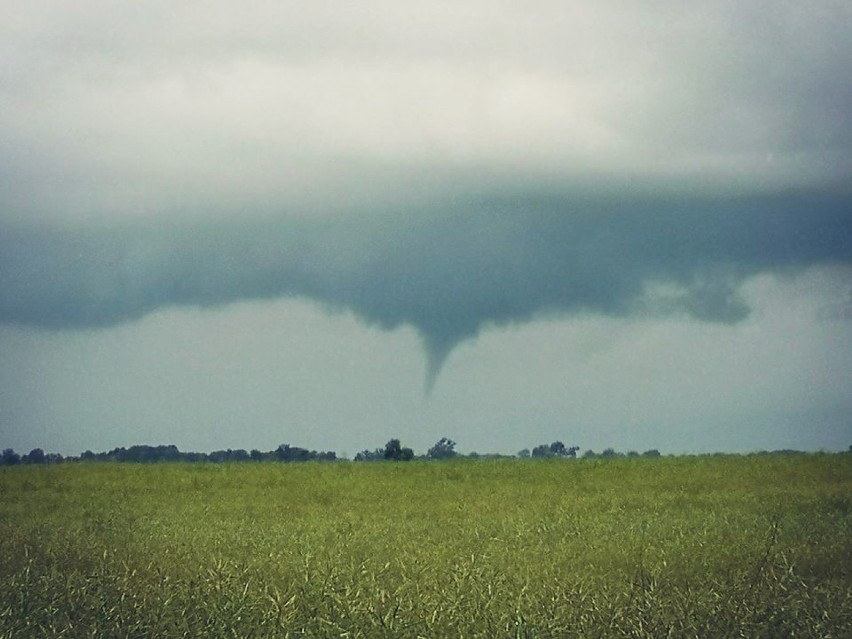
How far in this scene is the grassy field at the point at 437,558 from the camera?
339 inches

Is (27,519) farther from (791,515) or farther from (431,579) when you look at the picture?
(791,515)

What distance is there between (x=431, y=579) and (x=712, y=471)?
22.9 meters

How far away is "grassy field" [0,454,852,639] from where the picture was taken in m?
8.61

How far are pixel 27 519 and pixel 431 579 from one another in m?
14.3

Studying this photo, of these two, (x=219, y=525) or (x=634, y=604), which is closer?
(x=634, y=604)

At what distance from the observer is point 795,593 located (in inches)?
365

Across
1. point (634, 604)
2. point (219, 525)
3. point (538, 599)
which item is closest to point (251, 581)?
point (538, 599)

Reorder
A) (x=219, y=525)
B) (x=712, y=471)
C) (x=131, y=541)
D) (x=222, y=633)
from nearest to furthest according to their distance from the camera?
(x=222, y=633), (x=131, y=541), (x=219, y=525), (x=712, y=471)

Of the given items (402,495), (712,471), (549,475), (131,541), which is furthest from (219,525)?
(712,471)

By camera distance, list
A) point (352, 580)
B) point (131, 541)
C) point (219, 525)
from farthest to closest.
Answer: point (219, 525) → point (131, 541) → point (352, 580)

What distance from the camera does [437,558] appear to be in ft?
43.6

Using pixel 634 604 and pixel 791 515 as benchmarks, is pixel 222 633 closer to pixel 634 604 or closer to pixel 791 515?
pixel 634 604

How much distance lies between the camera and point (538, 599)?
31.7 feet

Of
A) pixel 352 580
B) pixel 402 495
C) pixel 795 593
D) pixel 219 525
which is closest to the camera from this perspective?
pixel 795 593
